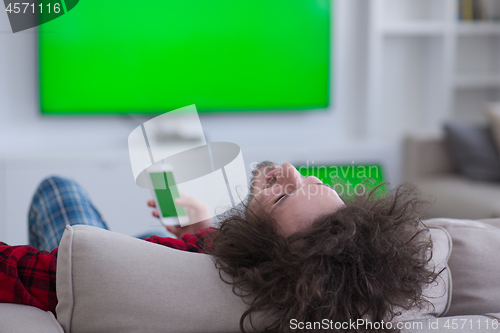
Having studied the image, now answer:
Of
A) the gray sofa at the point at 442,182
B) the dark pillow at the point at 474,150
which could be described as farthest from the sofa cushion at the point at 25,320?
the dark pillow at the point at 474,150

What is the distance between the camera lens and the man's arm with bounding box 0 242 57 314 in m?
0.70

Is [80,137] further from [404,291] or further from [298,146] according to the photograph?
[404,291]

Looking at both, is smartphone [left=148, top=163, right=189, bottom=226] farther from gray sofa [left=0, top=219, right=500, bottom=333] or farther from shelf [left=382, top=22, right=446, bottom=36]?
shelf [left=382, top=22, right=446, bottom=36]

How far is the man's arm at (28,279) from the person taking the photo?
0.70m

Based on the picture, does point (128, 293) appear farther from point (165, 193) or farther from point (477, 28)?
point (477, 28)

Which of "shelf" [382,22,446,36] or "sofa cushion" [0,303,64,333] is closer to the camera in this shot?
"sofa cushion" [0,303,64,333]

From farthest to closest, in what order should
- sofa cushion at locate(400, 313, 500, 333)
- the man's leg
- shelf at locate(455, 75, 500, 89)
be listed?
shelf at locate(455, 75, 500, 89)
the man's leg
sofa cushion at locate(400, 313, 500, 333)

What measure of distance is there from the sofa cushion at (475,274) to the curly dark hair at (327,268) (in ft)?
0.55

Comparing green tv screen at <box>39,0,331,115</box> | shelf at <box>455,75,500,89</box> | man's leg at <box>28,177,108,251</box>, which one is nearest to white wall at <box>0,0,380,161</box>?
green tv screen at <box>39,0,331,115</box>

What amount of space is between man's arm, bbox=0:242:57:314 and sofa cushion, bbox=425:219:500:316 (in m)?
0.69

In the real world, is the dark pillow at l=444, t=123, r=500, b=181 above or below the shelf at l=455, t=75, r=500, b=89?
below

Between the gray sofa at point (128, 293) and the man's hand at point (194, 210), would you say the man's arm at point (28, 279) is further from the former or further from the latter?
the man's hand at point (194, 210)

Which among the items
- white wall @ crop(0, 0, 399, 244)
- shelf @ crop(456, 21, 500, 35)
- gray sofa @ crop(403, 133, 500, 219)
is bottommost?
gray sofa @ crop(403, 133, 500, 219)

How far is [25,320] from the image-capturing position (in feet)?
2.07
